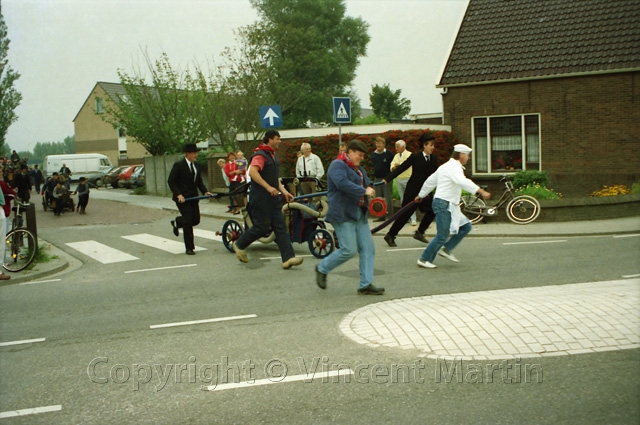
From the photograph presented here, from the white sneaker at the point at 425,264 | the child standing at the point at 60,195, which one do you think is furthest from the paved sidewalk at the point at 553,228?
the child standing at the point at 60,195

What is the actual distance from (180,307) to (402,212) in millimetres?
4448

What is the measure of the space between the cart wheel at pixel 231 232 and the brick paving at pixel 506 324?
5.07 meters

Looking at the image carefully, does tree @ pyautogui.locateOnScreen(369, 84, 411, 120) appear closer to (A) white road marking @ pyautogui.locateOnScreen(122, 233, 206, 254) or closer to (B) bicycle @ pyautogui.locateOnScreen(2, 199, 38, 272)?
(A) white road marking @ pyautogui.locateOnScreen(122, 233, 206, 254)

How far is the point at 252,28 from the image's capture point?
35.2 metres

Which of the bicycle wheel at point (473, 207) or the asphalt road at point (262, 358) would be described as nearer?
the asphalt road at point (262, 358)

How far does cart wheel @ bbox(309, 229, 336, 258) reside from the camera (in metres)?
10.2

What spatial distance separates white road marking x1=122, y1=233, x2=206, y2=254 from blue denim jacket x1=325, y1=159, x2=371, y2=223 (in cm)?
535

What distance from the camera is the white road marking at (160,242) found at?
40.4ft

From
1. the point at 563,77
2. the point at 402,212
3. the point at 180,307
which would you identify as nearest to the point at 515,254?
the point at 402,212

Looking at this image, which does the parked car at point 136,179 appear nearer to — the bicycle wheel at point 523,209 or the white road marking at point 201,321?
the bicycle wheel at point 523,209

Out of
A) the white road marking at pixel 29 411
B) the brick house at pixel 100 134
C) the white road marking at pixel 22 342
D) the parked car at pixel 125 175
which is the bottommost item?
the white road marking at pixel 29 411

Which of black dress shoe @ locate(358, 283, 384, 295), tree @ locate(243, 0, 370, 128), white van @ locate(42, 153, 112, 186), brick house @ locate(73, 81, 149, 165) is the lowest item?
black dress shoe @ locate(358, 283, 384, 295)

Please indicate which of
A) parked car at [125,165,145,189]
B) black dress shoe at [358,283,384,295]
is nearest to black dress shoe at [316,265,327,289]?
black dress shoe at [358,283,384,295]

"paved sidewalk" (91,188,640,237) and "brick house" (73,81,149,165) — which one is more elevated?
"brick house" (73,81,149,165)
